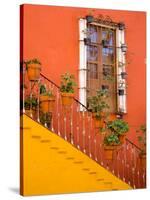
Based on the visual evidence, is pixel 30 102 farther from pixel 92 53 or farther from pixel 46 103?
pixel 92 53

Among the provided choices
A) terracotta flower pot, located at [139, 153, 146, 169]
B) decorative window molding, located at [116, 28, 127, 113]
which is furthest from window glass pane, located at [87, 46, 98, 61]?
terracotta flower pot, located at [139, 153, 146, 169]

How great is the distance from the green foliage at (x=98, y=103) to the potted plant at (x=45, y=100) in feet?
1.80

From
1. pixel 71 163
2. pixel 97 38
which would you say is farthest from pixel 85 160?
pixel 97 38

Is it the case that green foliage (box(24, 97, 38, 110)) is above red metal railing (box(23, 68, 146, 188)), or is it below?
above

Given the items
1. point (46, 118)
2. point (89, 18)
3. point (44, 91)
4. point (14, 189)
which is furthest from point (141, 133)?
point (14, 189)

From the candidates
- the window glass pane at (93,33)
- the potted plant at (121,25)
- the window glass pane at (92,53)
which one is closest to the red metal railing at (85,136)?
the window glass pane at (92,53)

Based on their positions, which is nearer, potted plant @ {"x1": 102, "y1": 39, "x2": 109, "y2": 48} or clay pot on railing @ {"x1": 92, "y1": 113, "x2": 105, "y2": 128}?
clay pot on railing @ {"x1": 92, "y1": 113, "x2": 105, "y2": 128}

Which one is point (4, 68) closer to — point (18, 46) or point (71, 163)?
point (18, 46)

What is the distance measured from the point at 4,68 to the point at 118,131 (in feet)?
5.77

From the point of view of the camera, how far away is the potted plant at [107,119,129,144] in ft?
27.2

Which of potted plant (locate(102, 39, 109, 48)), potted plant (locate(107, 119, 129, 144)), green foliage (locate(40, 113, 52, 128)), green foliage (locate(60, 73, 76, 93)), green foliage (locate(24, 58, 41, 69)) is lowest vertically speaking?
potted plant (locate(107, 119, 129, 144))

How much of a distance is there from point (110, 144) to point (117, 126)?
24 centimetres

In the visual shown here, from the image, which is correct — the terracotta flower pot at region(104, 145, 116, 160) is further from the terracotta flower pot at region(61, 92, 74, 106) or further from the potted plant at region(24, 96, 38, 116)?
the potted plant at region(24, 96, 38, 116)

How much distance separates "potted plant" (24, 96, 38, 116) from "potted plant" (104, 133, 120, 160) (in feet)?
3.64
